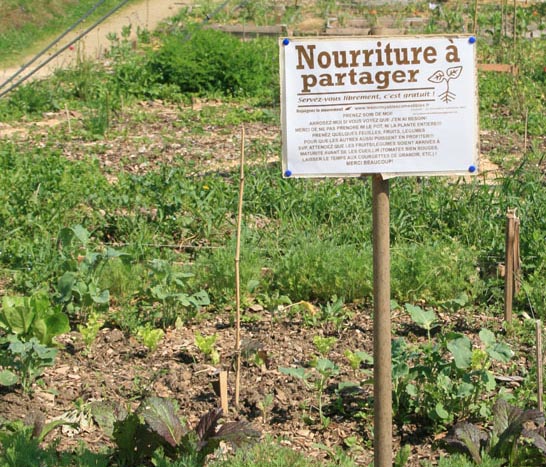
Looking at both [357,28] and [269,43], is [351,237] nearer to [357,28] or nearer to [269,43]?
[269,43]

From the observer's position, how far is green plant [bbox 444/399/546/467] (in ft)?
12.1

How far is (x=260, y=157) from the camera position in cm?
823

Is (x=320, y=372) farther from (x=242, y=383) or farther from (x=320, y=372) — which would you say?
(x=242, y=383)

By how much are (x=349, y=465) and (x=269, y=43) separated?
32.8 ft

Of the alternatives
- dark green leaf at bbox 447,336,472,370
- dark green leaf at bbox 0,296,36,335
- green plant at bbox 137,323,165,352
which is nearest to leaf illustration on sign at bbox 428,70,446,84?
dark green leaf at bbox 447,336,472,370

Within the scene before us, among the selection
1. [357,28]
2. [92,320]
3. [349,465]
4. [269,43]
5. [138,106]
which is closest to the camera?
[349,465]

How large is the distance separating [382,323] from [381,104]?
2.49 feet

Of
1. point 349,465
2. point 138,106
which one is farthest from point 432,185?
point 138,106

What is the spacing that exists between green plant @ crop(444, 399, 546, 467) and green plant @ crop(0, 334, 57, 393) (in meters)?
1.76

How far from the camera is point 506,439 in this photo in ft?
12.2

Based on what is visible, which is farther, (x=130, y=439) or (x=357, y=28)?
(x=357, y=28)

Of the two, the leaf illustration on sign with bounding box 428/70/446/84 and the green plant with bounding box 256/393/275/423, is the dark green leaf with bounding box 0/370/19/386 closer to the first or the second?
the green plant with bounding box 256/393/275/423

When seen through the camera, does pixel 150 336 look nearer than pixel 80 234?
Yes

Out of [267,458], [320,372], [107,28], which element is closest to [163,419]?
[267,458]
